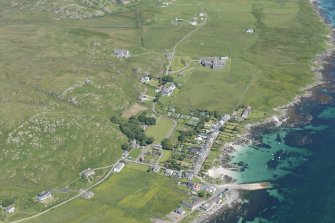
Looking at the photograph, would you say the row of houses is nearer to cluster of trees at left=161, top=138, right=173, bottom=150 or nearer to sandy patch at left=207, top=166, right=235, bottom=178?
sandy patch at left=207, top=166, right=235, bottom=178

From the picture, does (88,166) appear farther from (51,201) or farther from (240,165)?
(240,165)

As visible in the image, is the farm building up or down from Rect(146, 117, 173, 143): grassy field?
down

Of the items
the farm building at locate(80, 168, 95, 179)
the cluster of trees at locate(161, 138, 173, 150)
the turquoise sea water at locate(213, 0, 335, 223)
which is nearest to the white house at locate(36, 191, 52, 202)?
the farm building at locate(80, 168, 95, 179)

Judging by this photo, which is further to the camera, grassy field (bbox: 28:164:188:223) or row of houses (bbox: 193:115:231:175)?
row of houses (bbox: 193:115:231:175)

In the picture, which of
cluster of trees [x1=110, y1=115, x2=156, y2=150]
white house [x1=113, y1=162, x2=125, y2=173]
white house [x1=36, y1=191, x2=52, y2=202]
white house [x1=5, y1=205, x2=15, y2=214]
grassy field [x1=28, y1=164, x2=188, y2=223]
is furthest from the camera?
cluster of trees [x1=110, y1=115, x2=156, y2=150]

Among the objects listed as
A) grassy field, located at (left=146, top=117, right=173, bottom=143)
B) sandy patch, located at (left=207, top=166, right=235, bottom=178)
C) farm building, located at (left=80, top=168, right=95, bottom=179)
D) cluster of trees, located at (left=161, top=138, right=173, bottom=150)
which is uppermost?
cluster of trees, located at (left=161, top=138, right=173, bottom=150)

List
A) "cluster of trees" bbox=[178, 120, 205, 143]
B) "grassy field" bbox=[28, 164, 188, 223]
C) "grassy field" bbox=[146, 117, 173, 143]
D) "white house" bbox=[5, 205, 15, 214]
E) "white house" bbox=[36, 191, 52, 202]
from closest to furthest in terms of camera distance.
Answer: "grassy field" bbox=[28, 164, 188, 223], "white house" bbox=[5, 205, 15, 214], "white house" bbox=[36, 191, 52, 202], "cluster of trees" bbox=[178, 120, 205, 143], "grassy field" bbox=[146, 117, 173, 143]

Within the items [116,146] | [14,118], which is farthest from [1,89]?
[116,146]

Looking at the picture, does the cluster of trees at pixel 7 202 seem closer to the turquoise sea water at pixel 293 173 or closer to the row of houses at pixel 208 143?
the row of houses at pixel 208 143
